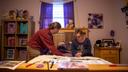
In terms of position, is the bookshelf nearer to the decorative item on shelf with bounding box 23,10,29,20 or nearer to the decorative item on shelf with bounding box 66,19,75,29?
the decorative item on shelf with bounding box 23,10,29,20

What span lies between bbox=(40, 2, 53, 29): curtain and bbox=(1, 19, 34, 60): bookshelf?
19.4 inches

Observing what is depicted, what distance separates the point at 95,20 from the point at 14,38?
90.5 inches

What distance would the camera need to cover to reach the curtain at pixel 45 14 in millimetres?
5781

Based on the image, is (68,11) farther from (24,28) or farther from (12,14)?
(12,14)

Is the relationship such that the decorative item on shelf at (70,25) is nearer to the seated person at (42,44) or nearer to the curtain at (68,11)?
the curtain at (68,11)

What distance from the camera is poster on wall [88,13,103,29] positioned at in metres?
5.80

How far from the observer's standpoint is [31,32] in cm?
558

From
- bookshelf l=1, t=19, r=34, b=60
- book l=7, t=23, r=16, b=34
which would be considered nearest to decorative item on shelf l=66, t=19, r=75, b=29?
bookshelf l=1, t=19, r=34, b=60

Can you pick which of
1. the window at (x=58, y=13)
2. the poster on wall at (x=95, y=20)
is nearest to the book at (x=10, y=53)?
the window at (x=58, y=13)

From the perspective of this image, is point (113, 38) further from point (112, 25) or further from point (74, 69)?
point (74, 69)

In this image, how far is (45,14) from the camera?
19.0 feet

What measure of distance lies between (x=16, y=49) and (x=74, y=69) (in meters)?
4.07

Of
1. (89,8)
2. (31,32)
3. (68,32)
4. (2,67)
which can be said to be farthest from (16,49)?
(2,67)

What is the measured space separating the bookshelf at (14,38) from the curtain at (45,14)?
0.49 metres
